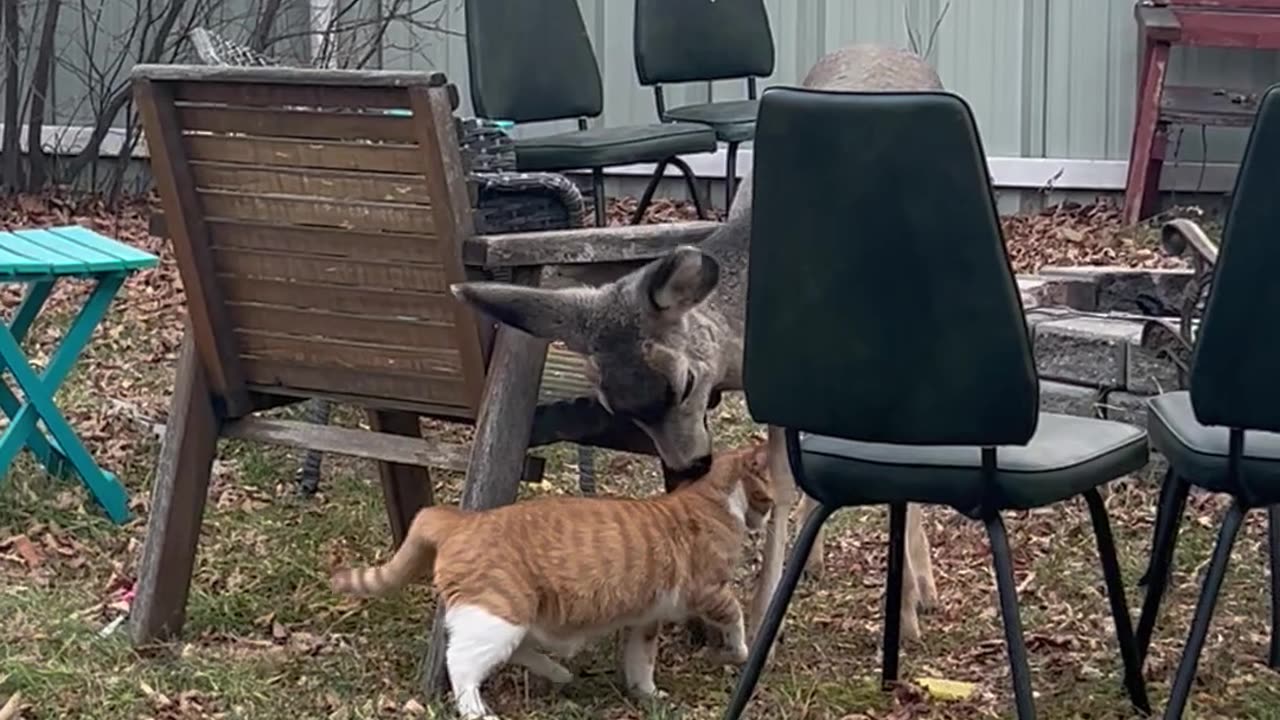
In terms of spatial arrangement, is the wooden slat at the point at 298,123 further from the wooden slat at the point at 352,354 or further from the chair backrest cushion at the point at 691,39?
the chair backrest cushion at the point at 691,39

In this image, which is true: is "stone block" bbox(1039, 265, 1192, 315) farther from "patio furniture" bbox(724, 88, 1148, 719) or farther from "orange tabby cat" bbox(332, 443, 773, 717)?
"patio furniture" bbox(724, 88, 1148, 719)

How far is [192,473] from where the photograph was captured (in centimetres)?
503

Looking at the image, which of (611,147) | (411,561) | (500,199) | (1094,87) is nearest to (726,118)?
(611,147)

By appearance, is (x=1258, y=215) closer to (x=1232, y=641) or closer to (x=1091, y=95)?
(x=1232, y=641)

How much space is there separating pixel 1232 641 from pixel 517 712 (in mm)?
1630

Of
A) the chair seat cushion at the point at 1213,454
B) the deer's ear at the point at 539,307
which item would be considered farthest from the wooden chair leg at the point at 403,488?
the chair seat cushion at the point at 1213,454

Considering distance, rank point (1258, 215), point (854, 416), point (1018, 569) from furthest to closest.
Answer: point (1018, 569), point (854, 416), point (1258, 215)

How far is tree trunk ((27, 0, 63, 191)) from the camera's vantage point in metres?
10.7

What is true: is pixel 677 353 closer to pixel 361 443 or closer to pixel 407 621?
pixel 361 443

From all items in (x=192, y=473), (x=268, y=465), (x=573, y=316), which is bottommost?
(x=268, y=465)

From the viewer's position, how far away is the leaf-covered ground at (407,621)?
4543mm

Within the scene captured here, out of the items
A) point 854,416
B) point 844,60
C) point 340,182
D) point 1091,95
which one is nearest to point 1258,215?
point 854,416

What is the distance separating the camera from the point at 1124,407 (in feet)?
20.2

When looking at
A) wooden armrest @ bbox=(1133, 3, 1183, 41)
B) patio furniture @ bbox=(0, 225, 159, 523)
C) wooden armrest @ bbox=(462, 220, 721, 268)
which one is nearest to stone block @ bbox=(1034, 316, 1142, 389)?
wooden armrest @ bbox=(462, 220, 721, 268)
